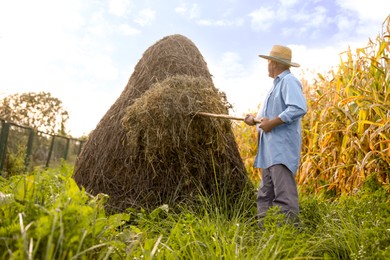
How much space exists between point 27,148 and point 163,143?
9.50 metres

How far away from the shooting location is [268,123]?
431 centimetres

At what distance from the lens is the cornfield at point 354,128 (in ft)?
18.2

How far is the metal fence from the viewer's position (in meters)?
11.5

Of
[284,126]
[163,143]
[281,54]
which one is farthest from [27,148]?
[284,126]

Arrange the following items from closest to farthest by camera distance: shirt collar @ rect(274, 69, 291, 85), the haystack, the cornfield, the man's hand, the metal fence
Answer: the man's hand → shirt collar @ rect(274, 69, 291, 85) → the haystack → the cornfield → the metal fence

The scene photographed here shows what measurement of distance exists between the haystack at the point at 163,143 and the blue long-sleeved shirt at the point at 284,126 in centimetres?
56

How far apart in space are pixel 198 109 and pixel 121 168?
117 cm

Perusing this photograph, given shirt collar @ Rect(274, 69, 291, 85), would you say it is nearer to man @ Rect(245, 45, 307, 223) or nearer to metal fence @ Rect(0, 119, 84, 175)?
man @ Rect(245, 45, 307, 223)

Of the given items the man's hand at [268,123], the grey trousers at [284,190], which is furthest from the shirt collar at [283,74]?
the grey trousers at [284,190]

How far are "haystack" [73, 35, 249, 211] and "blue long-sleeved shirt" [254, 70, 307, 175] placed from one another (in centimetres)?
56

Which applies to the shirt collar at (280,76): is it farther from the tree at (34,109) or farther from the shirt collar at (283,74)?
the tree at (34,109)

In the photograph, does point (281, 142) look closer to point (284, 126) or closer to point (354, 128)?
point (284, 126)

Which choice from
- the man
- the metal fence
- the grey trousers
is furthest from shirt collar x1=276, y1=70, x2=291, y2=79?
the metal fence

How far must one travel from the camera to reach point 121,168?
17.4ft
